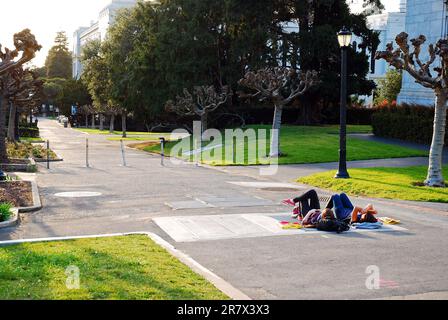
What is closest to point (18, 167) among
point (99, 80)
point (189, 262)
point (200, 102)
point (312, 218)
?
point (312, 218)

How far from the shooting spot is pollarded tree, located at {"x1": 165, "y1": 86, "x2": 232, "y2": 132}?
41.2 meters

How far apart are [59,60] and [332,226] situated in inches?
6212

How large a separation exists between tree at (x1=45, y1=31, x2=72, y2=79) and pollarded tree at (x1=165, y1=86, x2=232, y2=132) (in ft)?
391

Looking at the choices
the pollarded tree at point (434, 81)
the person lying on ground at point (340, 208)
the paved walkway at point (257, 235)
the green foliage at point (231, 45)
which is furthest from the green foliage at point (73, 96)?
the person lying on ground at point (340, 208)

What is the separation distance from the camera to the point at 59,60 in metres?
160

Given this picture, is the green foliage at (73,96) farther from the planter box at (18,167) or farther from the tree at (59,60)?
the planter box at (18,167)

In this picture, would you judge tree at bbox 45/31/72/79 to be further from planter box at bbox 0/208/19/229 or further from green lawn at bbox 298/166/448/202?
planter box at bbox 0/208/19/229

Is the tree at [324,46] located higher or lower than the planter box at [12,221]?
higher

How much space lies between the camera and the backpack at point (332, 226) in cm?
1130

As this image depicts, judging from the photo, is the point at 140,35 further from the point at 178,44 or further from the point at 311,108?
the point at 311,108

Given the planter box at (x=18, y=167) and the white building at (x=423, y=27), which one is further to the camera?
the white building at (x=423, y=27)

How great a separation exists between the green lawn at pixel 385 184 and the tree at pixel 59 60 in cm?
14234

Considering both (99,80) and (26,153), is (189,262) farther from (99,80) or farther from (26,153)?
(99,80)
